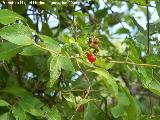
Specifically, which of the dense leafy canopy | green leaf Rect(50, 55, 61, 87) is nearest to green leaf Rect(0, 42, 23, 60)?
the dense leafy canopy

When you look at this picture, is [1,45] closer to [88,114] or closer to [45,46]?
[45,46]

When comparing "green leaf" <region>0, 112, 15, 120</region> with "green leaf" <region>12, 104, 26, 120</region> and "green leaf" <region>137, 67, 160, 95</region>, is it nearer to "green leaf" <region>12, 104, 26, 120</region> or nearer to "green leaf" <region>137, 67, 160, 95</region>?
"green leaf" <region>12, 104, 26, 120</region>

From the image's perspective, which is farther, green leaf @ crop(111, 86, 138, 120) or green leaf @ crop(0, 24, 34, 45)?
green leaf @ crop(111, 86, 138, 120)

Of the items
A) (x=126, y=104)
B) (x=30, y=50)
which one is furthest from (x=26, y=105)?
(x=126, y=104)

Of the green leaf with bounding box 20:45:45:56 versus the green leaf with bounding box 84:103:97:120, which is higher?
the green leaf with bounding box 20:45:45:56

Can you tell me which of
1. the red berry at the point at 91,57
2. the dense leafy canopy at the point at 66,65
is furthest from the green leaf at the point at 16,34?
the red berry at the point at 91,57

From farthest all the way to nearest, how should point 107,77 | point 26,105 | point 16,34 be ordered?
point 26,105, point 107,77, point 16,34

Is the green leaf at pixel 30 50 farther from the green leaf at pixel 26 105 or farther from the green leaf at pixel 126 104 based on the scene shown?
the green leaf at pixel 126 104

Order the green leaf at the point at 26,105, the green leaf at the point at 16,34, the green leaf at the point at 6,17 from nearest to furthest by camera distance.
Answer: the green leaf at the point at 16,34
the green leaf at the point at 6,17
the green leaf at the point at 26,105

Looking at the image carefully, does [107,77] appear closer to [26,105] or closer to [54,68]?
[54,68]
